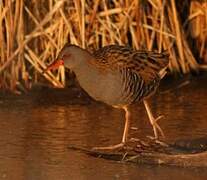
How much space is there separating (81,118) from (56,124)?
1.12ft

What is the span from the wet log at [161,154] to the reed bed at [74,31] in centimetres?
250

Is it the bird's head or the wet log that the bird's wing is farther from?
the wet log

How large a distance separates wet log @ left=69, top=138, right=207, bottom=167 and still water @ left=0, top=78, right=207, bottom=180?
0.09 meters

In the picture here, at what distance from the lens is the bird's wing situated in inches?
271

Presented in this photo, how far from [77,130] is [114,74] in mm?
960

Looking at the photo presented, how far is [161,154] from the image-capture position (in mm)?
6309

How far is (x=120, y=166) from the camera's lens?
6219mm

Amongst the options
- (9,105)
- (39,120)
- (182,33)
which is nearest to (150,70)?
(39,120)

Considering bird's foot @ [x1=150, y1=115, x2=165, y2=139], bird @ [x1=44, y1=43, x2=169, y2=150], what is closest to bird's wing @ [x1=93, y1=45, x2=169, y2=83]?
bird @ [x1=44, y1=43, x2=169, y2=150]

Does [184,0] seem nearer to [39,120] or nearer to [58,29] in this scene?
[58,29]

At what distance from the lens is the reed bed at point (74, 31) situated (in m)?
9.03

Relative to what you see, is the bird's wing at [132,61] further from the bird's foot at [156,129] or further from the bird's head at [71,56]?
the bird's foot at [156,129]

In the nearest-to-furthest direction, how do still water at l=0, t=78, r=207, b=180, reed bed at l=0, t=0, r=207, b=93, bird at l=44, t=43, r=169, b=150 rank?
still water at l=0, t=78, r=207, b=180, bird at l=44, t=43, r=169, b=150, reed bed at l=0, t=0, r=207, b=93

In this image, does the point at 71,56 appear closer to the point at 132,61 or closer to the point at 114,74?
the point at 114,74
